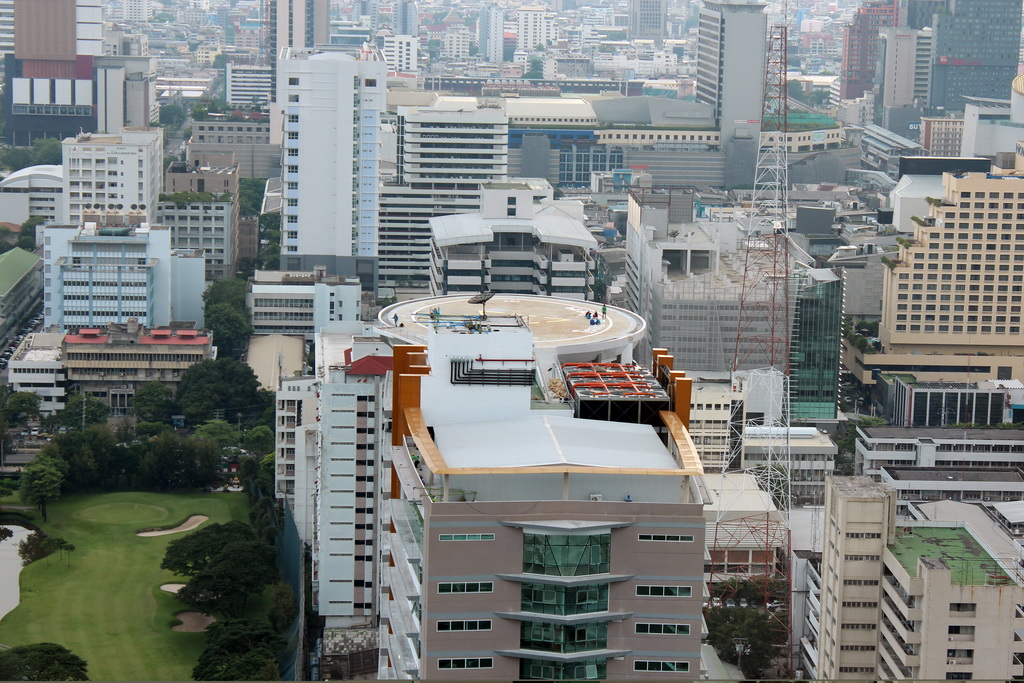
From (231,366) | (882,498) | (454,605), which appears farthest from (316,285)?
(454,605)

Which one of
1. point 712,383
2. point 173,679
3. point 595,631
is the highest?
point 595,631

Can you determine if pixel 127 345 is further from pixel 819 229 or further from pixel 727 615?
pixel 819 229

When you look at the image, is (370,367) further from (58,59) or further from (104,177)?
(58,59)

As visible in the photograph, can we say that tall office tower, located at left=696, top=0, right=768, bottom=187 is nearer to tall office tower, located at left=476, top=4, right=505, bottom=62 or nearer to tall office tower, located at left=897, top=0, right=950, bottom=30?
tall office tower, located at left=897, top=0, right=950, bottom=30

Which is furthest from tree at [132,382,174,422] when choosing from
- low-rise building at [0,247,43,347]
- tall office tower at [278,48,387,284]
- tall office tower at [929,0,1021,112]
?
tall office tower at [929,0,1021,112]

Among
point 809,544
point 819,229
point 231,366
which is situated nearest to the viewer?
point 809,544

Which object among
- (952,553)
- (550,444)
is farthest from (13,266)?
(550,444)

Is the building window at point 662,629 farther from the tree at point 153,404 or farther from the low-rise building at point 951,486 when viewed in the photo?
the tree at point 153,404
